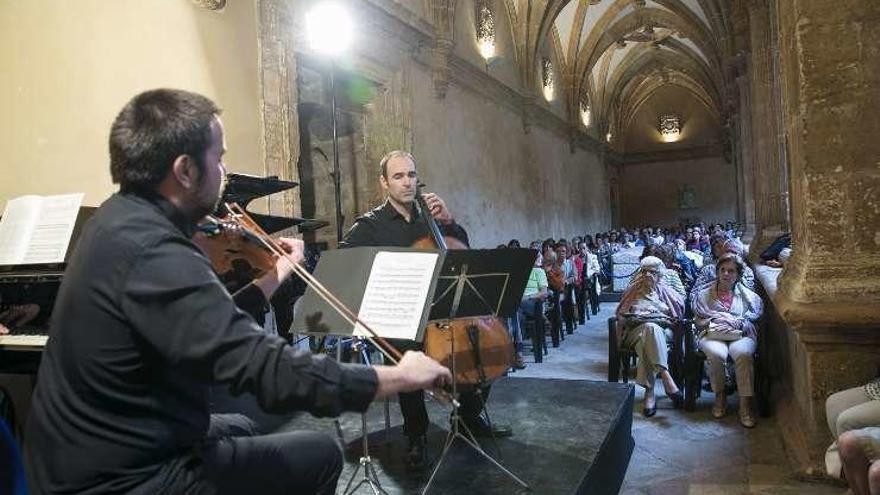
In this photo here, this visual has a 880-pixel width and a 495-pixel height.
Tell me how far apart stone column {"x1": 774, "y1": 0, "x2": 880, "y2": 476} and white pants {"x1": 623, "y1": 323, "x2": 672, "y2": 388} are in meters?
1.83

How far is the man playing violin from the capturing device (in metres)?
1.43

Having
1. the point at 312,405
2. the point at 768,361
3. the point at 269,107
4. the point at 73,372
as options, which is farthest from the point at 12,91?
the point at 768,361

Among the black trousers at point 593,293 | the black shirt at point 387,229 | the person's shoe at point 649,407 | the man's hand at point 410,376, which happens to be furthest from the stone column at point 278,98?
the black trousers at point 593,293

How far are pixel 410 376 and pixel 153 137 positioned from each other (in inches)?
32.5

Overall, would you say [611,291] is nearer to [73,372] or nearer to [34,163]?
[34,163]

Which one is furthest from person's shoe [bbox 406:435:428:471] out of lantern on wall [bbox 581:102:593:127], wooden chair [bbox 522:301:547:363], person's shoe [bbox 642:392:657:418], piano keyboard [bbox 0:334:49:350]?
lantern on wall [bbox 581:102:593:127]

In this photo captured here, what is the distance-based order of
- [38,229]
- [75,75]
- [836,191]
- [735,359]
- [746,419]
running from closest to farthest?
[836,191] < [38,229] < [75,75] < [746,419] < [735,359]

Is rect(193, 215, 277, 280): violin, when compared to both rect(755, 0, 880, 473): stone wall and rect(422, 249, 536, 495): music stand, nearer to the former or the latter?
rect(422, 249, 536, 495): music stand

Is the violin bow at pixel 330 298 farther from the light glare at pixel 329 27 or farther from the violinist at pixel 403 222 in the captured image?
the light glare at pixel 329 27

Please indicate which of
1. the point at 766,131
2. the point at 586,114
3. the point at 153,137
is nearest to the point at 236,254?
the point at 153,137

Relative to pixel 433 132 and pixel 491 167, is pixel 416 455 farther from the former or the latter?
pixel 491 167

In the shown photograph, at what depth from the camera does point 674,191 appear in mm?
28281

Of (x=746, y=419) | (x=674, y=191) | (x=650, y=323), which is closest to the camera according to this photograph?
(x=746, y=419)

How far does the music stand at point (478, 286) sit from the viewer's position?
2.70 metres
